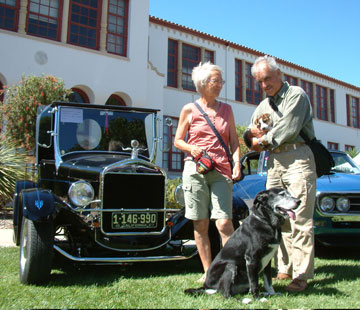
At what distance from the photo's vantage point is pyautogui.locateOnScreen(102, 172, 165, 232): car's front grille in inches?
160

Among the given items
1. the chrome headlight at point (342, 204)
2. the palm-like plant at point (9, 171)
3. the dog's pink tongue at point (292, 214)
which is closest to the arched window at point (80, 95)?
the palm-like plant at point (9, 171)

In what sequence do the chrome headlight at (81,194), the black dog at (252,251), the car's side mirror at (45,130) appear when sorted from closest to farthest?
the black dog at (252,251)
the chrome headlight at (81,194)
the car's side mirror at (45,130)

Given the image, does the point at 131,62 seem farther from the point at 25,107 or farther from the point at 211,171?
the point at 211,171

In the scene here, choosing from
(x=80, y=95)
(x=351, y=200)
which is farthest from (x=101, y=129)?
(x=80, y=95)

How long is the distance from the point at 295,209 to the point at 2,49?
11971 millimetres

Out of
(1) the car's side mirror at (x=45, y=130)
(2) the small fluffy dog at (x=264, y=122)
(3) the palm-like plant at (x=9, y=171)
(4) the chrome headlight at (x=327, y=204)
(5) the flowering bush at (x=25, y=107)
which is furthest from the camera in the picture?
(5) the flowering bush at (x=25, y=107)

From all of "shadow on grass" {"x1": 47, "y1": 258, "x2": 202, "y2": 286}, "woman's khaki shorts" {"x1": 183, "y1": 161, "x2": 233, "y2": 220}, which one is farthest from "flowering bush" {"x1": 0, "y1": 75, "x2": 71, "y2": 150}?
"woman's khaki shorts" {"x1": 183, "y1": 161, "x2": 233, "y2": 220}

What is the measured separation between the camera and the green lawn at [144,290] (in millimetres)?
3000

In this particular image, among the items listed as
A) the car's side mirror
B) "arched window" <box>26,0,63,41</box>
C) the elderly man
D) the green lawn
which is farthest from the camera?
"arched window" <box>26,0,63,41</box>

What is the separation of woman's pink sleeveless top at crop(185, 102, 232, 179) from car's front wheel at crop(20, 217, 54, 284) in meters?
1.50

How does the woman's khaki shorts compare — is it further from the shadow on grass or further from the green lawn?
the shadow on grass

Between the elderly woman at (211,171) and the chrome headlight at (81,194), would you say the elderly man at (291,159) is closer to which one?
the elderly woman at (211,171)

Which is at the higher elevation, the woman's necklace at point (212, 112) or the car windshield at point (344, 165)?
the woman's necklace at point (212, 112)

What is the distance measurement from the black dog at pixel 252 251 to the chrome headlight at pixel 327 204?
189 cm
